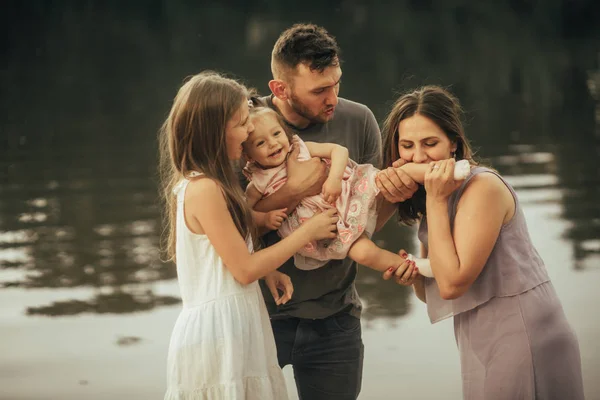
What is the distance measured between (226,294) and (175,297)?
3380 millimetres

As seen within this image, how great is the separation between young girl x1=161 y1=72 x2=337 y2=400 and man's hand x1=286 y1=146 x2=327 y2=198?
182 mm

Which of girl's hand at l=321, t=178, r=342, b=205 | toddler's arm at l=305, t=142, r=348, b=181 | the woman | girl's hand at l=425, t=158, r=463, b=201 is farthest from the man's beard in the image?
girl's hand at l=425, t=158, r=463, b=201

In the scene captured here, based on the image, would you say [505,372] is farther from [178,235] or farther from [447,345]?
[447,345]

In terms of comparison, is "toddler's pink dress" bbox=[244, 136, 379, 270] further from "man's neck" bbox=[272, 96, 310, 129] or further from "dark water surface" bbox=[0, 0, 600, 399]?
"dark water surface" bbox=[0, 0, 600, 399]

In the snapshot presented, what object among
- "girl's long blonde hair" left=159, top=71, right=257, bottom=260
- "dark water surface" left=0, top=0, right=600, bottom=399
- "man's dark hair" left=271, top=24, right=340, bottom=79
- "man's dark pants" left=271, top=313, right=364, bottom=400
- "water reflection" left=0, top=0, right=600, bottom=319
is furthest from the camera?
"water reflection" left=0, top=0, right=600, bottom=319

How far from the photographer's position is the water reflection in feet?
23.0

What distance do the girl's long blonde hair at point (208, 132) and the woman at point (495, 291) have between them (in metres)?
0.57

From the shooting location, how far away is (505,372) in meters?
2.71

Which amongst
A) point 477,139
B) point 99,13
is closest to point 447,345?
point 477,139

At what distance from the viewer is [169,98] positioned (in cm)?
1342

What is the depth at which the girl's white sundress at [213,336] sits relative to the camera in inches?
109

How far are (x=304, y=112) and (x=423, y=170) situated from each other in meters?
0.63

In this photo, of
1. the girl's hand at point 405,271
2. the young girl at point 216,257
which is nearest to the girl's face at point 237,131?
the young girl at point 216,257

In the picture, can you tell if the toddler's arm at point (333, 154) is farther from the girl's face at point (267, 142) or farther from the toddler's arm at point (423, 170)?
the toddler's arm at point (423, 170)
